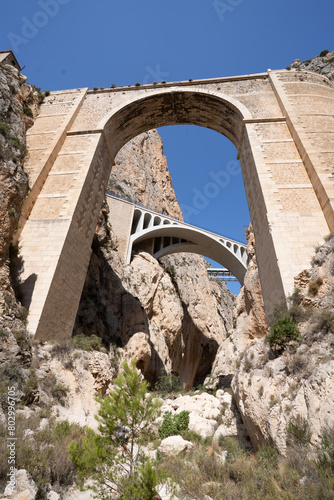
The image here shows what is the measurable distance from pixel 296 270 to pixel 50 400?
21.1 feet

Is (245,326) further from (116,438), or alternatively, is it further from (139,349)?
(116,438)

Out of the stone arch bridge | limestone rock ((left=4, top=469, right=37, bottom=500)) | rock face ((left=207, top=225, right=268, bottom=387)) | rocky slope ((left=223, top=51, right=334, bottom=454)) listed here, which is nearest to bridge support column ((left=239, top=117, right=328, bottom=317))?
rocky slope ((left=223, top=51, right=334, bottom=454))

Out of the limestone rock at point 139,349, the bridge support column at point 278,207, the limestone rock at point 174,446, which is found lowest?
the limestone rock at point 174,446

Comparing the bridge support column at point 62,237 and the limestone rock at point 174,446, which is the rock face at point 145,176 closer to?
the bridge support column at point 62,237

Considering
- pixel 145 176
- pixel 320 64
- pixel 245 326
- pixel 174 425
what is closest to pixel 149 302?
pixel 245 326

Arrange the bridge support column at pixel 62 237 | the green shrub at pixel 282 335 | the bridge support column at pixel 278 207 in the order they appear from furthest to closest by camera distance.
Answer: the bridge support column at pixel 62 237 → the bridge support column at pixel 278 207 → the green shrub at pixel 282 335

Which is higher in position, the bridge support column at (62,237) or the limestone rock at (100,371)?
the bridge support column at (62,237)

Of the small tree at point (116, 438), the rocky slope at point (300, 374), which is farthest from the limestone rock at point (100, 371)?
the small tree at point (116, 438)

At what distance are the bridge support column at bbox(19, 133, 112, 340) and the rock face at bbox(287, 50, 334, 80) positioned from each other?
86.6ft

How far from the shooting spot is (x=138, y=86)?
13.5m

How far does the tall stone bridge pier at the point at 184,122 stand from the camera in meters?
8.05

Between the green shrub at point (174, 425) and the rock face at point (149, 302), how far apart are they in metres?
6.57

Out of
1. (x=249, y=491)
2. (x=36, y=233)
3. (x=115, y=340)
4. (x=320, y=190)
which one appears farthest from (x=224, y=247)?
(x=249, y=491)

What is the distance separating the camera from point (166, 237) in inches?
1104
